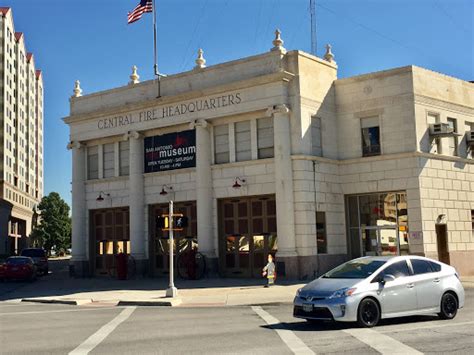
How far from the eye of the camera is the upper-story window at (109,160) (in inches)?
1404

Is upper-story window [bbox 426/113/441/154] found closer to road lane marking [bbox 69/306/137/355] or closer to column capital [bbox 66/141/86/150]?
road lane marking [bbox 69/306/137/355]

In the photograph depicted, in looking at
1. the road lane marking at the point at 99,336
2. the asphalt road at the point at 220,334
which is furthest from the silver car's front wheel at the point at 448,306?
the road lane marking at the point at 99,336

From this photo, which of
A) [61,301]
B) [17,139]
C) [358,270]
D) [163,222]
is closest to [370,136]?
[163,222]

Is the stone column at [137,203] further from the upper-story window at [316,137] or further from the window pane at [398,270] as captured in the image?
the window pane at [398,270]

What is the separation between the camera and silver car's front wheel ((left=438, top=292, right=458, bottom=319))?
566 inches

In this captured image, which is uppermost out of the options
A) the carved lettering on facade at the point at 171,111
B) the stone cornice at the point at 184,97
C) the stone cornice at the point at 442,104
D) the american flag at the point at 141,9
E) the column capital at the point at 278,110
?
the american flag at the point at 141,9

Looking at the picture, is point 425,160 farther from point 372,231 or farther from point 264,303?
point 264,303

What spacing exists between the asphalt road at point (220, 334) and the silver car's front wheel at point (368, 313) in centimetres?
18

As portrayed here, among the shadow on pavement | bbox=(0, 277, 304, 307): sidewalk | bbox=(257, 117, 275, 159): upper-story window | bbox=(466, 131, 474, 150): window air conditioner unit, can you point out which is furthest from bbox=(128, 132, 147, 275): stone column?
the shadow on pavement

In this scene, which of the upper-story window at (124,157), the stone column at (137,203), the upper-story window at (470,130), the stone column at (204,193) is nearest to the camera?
the stone column at (204,193)

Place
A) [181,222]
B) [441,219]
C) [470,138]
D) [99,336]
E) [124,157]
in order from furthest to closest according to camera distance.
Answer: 1. [124,157]
2. [470,138]
3. [441,219]
4. [181,222]
5. [99,336]

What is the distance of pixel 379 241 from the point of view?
29781 mm

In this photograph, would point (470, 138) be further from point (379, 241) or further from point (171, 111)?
point (171, 111)

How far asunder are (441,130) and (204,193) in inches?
456
